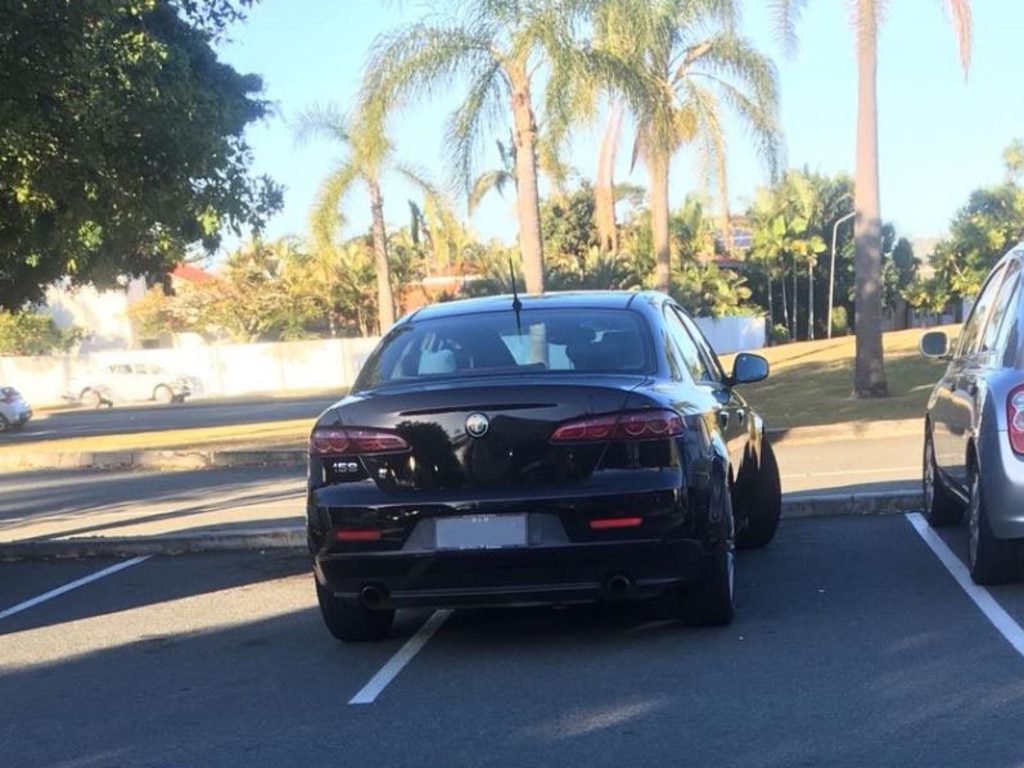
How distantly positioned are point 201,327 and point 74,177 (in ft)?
155

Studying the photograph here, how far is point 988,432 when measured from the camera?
6281 mm

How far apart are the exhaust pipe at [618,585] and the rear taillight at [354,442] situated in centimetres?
105

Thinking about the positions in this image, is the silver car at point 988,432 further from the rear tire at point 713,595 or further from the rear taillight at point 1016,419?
the rear tire at point 713,595

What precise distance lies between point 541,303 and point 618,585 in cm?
189

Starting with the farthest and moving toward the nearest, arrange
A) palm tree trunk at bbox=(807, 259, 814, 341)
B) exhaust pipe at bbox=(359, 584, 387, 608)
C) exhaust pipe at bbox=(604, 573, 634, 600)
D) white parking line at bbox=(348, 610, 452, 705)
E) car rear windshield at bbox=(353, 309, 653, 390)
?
palm tree trunk at bbox=(807, 259, 814, 341) < car rear windshield at bbox=(353, 309, 653, 390) < exhaust pipe at bbox=(359, 584, 387, 608) < exhaust pipe at bbox=(604, 573, 634, 600) < white parking line at bbox=(348, 610, 452, 705)

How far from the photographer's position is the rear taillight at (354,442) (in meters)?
5.58

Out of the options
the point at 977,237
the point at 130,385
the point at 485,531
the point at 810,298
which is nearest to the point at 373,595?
the point at 485,531

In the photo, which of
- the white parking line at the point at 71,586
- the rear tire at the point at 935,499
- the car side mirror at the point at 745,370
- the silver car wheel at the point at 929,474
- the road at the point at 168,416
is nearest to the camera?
the white parking line at the point at 71,586

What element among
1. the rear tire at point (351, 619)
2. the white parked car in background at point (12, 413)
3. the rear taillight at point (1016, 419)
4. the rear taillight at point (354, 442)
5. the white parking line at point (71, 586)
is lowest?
the white parked car in background at point (12, 413)

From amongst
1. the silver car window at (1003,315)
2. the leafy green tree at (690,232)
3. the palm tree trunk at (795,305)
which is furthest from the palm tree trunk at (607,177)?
the palm tree trunk at (795,305)

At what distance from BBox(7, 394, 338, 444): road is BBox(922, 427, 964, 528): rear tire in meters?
18.8

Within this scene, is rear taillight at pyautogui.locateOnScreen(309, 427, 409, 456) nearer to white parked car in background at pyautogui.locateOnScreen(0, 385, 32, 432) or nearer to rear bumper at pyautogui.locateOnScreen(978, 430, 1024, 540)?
rear bumper at pyautogui.locateOnScreen(978, 430, 1024, 540)

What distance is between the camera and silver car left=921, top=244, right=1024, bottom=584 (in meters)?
6.14

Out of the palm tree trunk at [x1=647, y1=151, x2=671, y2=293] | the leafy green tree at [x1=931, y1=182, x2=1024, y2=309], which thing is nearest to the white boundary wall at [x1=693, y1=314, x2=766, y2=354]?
the leafy green tree at [x1=931, y1=182, x2=1024, y2=309]
